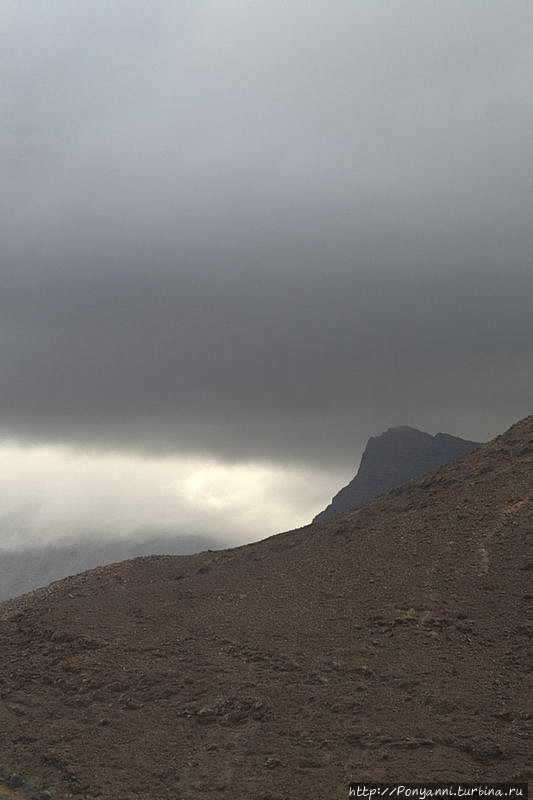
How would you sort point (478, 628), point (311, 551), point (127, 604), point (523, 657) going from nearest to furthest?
1. point (523, 657)
2. point (478, 628)
3. point (127, 604)
4. point (311, 551)

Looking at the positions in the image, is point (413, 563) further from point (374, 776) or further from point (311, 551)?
point (374, 776)

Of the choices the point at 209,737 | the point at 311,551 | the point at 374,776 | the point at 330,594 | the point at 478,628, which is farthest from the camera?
the point at 311,551

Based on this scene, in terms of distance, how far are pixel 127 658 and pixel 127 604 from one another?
7.68 m

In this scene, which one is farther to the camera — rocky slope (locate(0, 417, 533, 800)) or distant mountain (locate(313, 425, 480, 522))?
distant mountain (locate(313, 425, 480, 522))

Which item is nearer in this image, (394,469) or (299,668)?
(299,668)

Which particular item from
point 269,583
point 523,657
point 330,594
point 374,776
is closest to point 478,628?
point 523,657

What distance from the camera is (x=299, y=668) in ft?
65.8

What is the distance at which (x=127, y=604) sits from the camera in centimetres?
3023

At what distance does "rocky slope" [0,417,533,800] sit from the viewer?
1435 centimetres

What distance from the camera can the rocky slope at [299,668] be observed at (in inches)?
565

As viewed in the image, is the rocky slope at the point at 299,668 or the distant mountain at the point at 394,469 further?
the distant mountain at the point at 394,469

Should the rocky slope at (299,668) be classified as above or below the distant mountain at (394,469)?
below

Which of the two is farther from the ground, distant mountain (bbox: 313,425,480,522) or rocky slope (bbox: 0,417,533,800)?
distant mountain (bbox: 313,425,480,522)

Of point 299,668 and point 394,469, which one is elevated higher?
point 394,469
